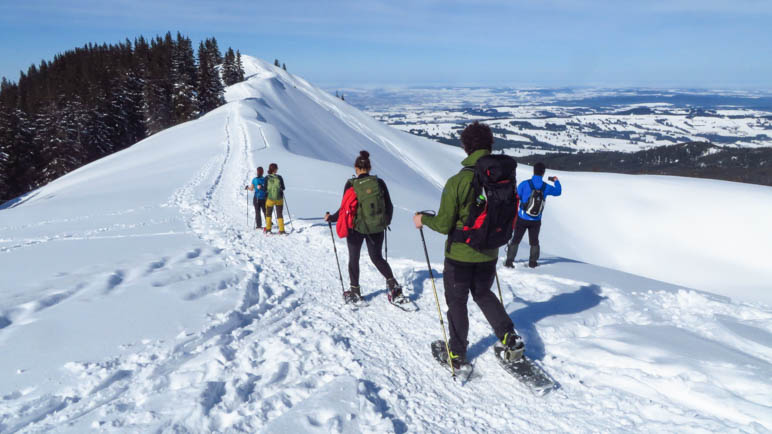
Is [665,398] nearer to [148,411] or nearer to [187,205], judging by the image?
[148,411]

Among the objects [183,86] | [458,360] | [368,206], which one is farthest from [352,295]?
[183,86]

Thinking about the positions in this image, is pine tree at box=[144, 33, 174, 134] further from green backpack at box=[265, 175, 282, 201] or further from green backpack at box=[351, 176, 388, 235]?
green backpack at box=[351, 176, 388, 235]

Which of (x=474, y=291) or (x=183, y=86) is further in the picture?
(x=183, y=86)

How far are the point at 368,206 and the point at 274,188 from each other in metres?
6.01

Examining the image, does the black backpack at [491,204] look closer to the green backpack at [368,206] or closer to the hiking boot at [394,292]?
the green backpack at [368,206]

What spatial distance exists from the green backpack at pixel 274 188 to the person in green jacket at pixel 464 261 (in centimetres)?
768

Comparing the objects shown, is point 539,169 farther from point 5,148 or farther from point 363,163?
point 5,148

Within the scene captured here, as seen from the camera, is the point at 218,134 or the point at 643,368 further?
the point at 218,134

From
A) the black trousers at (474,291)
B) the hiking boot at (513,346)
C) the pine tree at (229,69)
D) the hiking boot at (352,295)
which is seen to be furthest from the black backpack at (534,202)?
the pine tree at (229,69)

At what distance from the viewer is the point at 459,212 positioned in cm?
380

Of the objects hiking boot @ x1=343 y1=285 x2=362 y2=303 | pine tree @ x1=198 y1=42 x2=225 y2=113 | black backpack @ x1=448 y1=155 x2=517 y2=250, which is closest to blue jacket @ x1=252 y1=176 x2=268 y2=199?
hiking boot @ x1=343 y1=285 x2=362 y2=303

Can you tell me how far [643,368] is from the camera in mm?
4148

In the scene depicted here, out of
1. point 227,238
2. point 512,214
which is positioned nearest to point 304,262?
point 227,238

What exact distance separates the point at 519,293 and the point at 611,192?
25408 millimetres
